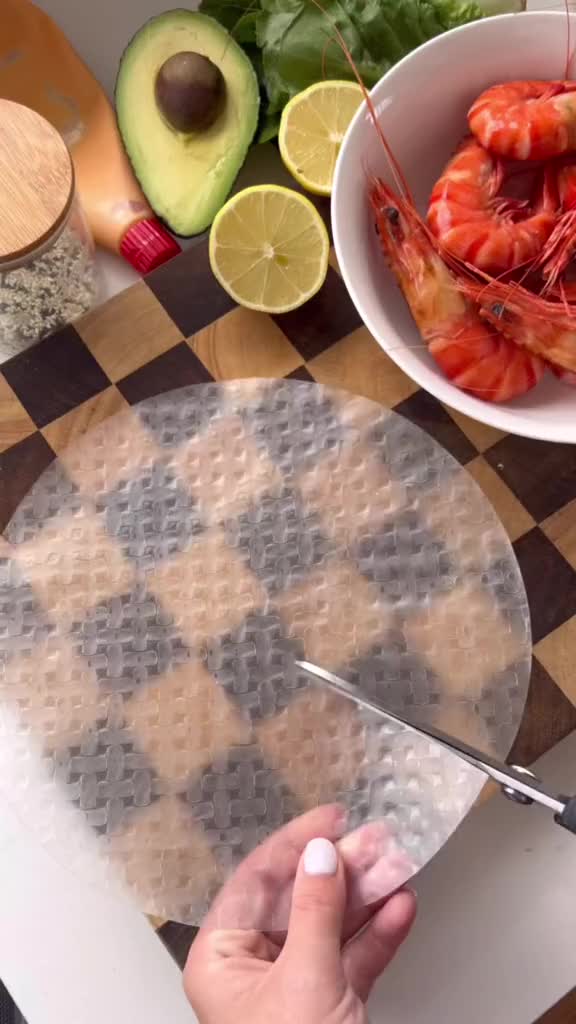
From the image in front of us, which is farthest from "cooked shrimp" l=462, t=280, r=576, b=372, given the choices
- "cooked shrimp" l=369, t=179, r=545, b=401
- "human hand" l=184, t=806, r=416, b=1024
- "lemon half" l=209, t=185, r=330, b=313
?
"human hand" l=184, t=806, r=416, b=1024

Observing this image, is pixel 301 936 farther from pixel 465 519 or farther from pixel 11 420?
pixel 11 420

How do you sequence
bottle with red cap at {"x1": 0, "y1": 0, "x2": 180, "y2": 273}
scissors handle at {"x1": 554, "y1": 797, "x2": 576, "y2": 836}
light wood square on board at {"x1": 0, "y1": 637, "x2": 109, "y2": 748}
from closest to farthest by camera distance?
scissors handle at {"x1": 554, "y1": 797, "x2": 576, "y2": 836} → light wood square on board at {"x1": 0, "y1": 637, "x2": 109, "y2": 748} → bottle with red cap at {"x1": 0, "y1": 0, "x2": 180, "y2": 273}

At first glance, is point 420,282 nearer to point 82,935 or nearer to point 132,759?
point 132,759

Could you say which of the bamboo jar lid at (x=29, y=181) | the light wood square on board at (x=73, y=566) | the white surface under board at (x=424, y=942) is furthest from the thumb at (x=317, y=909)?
the bamboo jar lid at (x=29, y=181)

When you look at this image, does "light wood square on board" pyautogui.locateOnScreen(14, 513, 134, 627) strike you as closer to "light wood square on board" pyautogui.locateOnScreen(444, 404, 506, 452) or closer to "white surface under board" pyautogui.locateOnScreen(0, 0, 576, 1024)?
"white surface under board" pyautogui.locateOnScreen(0, 0, 576, 1024)

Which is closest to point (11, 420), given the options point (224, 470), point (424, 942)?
point (224, 470)
